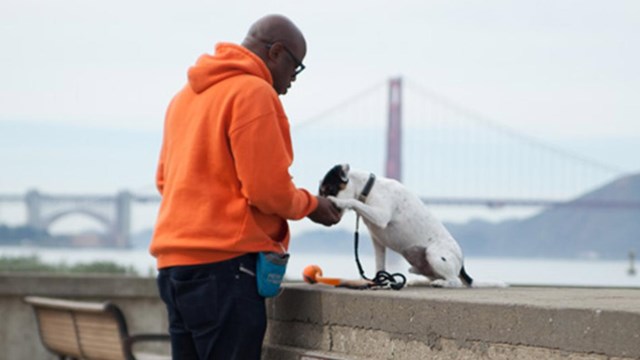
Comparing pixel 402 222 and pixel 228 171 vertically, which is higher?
pixel 228 171

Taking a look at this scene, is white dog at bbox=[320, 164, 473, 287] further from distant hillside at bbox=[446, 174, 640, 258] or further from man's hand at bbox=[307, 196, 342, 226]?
distant hillside at bbox=[446, 174, 640, 258]

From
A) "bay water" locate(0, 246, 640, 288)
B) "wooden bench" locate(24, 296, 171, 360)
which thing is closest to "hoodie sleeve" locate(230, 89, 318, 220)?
"wooden bench" locate(24, 296, 171, 360)

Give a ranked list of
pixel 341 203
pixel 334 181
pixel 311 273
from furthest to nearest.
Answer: pixel 311 273 → pixel 334 181 → pixel 341 203

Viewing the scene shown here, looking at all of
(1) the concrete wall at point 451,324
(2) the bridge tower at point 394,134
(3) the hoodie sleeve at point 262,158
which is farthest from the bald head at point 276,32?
(2) the bridge tower at point 394,134

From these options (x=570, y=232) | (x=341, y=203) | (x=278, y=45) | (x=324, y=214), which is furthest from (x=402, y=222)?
(x=570, y=232)

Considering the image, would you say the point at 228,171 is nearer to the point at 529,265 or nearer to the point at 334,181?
the point at 334,181

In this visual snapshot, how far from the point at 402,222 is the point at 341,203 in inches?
10.3

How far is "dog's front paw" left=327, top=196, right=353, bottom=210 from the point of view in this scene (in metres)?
4.34

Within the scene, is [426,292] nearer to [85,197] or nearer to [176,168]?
[176,168]

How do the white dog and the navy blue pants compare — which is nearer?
the navy blue pants

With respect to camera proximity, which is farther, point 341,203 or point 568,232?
point 568,232

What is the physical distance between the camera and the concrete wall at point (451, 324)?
3.38 meters

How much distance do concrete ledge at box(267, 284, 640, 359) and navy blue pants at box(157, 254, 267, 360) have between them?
11.7 inches

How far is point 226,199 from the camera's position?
13.0ft
